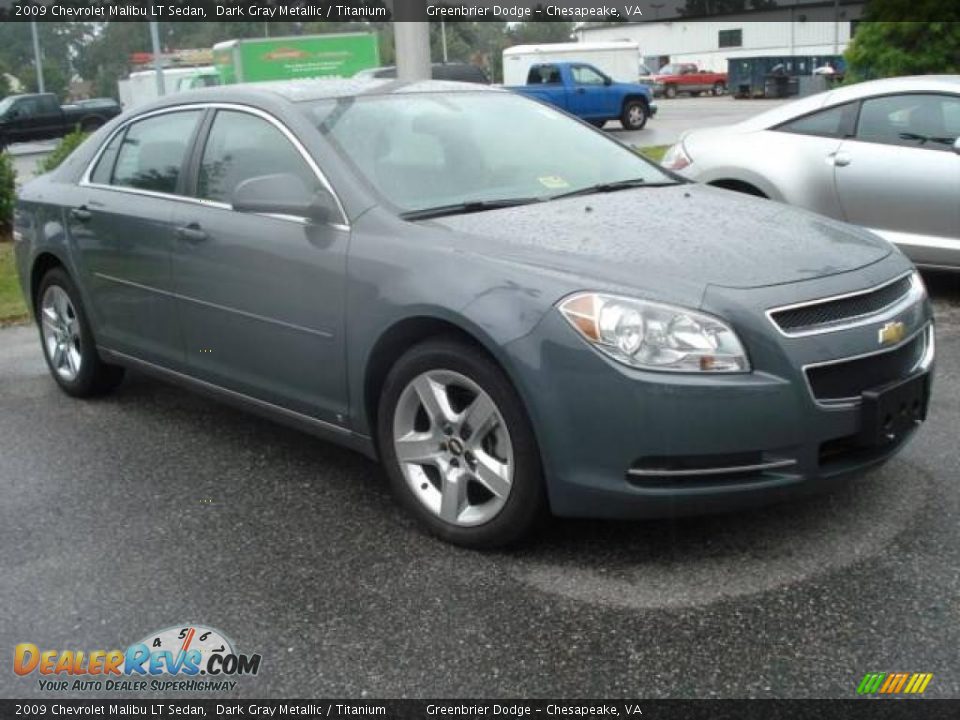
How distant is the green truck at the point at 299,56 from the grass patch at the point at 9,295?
1838 centimetres

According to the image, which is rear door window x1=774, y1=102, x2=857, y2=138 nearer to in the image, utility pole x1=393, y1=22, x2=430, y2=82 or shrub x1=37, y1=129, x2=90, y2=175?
utility pole x1=393, y1=22, x2=430, y2=82

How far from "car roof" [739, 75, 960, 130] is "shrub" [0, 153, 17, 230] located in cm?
796

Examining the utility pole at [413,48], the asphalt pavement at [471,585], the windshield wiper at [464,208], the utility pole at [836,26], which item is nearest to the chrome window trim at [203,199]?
the windshield wiper at [464,208]

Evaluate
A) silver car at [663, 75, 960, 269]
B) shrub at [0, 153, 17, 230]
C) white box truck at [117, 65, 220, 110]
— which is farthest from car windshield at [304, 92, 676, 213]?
white box truck at [117, 65, 220, 110]

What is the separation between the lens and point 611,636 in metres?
3.08

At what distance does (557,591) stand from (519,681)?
52cm

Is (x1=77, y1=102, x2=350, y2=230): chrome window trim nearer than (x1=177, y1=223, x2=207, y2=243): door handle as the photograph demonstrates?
Yes

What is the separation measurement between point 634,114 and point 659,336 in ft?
84.6

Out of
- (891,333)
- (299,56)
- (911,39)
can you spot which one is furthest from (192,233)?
(299,56)

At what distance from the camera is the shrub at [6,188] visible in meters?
11.8

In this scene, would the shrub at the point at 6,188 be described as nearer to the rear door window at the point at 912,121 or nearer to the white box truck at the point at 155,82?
the rear door window at the point at 912,121

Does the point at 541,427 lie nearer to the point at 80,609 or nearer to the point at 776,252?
the point at 776,252

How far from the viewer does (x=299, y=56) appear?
28625mm

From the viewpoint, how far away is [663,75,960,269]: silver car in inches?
265
